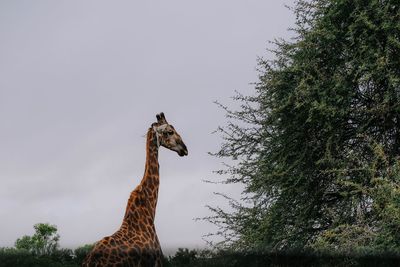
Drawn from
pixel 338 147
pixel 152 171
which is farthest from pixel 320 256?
pixel 338 147

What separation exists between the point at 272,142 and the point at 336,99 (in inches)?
95.0

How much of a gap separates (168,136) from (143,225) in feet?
3.63

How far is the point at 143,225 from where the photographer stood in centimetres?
799

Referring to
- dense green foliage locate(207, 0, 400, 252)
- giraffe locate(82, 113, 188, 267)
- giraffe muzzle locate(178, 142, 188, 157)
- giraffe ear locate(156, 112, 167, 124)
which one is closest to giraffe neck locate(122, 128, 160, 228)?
giraffe locate(82, 113, 188, 267)

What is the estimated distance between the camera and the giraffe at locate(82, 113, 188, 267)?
293 inches

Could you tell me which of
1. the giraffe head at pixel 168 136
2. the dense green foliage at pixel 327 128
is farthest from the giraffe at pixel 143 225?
the dense green foliage at pixel 327 128

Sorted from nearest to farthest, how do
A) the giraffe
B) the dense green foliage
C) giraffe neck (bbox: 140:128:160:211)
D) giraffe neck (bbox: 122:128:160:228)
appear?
the giraffe < giraffe neck (bbox: 122:128:160:228) < giraffe neck (bbox: 140:128:160:211) < the dense green foliage

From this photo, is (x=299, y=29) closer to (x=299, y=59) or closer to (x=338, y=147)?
(x=299, y=59)

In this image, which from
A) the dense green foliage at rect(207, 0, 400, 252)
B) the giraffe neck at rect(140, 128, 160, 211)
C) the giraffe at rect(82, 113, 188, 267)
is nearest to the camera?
the giraffe at rect(82, 113, 188, 267)

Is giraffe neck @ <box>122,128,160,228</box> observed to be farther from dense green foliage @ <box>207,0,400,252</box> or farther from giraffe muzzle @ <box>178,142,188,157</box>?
dense green foliage @ <box>207,0,400,252</box>

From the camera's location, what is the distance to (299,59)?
66.0 feet

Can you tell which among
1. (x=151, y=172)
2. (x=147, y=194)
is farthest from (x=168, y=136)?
(x=147, y=194)

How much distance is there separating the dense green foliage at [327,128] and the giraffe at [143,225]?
33.4 ft

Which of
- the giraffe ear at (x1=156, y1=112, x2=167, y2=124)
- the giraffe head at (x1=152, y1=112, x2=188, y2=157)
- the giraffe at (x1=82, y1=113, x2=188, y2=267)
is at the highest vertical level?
the giraffe ear at (x1=156, y1=112, x2=167, y2=124)
